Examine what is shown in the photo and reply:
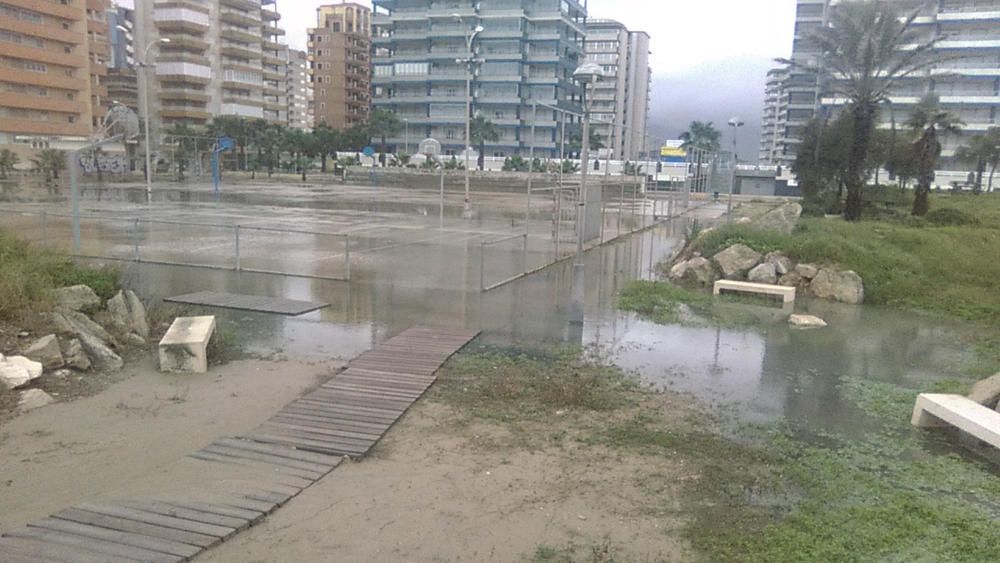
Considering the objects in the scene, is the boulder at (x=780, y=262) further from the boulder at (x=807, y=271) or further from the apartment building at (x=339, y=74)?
the apartment building at (x=339, y=74)

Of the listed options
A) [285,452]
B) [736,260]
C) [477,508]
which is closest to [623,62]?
[736,260]

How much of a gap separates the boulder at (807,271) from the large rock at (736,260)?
3.12 feet

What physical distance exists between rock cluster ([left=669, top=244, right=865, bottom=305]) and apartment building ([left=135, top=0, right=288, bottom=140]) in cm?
8242

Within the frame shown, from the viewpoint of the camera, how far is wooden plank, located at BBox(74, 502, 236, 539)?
17.3 feet

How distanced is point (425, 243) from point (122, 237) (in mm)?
8684

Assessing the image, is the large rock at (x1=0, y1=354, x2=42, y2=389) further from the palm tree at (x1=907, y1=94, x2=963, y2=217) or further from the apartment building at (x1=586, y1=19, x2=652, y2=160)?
the apartment building at (x1=586, y1=19, x2=652, y2=160)

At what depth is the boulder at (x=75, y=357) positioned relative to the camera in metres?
8.88

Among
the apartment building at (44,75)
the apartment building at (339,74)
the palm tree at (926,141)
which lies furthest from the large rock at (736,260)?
the apartment building at (339,74)

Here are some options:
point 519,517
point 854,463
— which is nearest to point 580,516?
point 519,517

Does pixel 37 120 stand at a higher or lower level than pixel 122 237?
higher

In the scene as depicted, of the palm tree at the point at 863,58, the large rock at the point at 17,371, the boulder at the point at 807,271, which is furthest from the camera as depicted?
the palm tree at the point at 863,58

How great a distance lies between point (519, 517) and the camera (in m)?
5.71

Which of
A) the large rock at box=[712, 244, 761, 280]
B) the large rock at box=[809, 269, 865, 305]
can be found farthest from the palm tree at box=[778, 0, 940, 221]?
the large rock at box=[809, 269, 865, 305]

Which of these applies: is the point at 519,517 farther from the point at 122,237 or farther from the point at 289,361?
the point at 122,237
